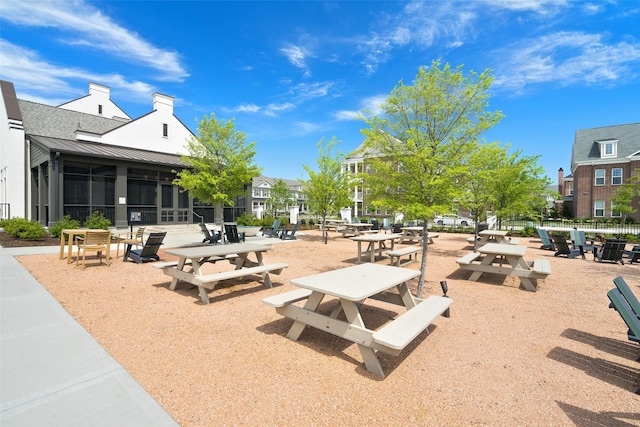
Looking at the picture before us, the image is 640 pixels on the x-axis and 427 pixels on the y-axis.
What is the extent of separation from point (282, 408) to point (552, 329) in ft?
16.0

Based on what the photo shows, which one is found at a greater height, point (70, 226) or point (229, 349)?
point (70, 226)

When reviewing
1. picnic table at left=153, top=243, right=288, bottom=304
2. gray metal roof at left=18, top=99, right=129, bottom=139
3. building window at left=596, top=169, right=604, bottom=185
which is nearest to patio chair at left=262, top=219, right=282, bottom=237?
picnic table at left=153, top=243, right=288, bottom=304

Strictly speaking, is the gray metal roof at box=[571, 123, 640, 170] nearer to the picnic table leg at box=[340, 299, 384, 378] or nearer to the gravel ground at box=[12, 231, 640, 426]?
the gravel ground at box=[12, 231, 640, 426]

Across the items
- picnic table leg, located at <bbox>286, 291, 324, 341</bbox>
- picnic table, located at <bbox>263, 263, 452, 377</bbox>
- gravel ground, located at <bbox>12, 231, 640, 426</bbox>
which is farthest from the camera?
picnic table leg, located at <bbox>286, 291, 324, 341</bbox>

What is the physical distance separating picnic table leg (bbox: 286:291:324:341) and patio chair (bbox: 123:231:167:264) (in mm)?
6758

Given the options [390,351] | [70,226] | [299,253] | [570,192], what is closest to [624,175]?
[570,192]

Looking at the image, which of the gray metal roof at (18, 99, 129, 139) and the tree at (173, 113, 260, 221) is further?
the gray metal roof at (18, 99, 129, 139)

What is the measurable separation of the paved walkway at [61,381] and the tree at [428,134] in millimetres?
5486

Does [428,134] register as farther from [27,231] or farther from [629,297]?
[27,231]

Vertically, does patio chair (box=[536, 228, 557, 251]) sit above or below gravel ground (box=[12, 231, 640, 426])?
above

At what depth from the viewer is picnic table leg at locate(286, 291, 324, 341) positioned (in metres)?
4.29

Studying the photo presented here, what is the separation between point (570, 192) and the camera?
4631 cm

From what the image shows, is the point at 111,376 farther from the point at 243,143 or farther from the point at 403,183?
the point at 243,143

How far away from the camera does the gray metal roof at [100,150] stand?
1719 centimetres
